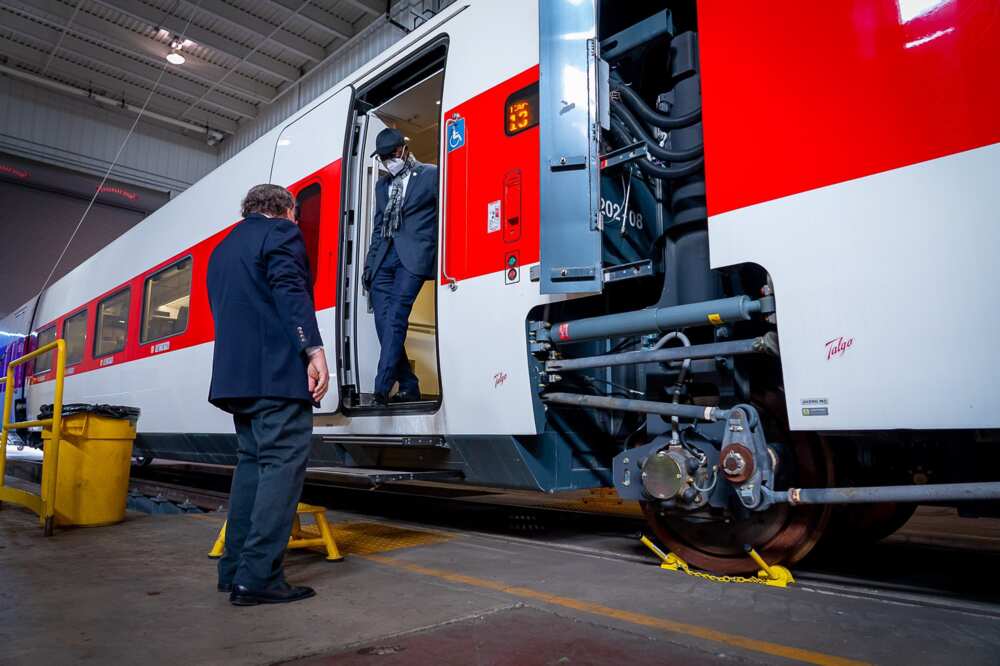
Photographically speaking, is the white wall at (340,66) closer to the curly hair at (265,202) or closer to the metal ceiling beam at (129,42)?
the metal ceiling beam at (129,42)

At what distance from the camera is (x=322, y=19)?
1338 centimetres

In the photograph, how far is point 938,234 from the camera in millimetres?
2176

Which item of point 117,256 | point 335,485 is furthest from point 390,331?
A: point 117,256

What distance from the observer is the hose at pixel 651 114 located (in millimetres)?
3125

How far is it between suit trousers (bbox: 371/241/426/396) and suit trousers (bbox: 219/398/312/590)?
1426 millimetres

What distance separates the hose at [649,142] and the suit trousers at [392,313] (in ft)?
5.49

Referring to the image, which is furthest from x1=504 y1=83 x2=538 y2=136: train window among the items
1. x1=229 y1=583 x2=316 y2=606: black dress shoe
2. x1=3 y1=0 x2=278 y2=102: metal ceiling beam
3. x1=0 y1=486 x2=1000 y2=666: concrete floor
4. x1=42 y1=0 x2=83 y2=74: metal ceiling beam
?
x1=3 y1=0 x2=278 y2=102: metal ceiling beam

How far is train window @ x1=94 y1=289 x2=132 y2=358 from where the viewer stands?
27.6 ft

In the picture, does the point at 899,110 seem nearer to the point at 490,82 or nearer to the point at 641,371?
the point at 641,371

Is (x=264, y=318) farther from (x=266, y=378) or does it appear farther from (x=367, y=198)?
(x=367, y=198)

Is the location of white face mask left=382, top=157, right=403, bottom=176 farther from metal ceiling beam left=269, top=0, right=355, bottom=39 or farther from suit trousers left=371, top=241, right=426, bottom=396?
metal ceiling beam left=269, top=0, right=355, bottom=39

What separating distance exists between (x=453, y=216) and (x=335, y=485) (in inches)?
205

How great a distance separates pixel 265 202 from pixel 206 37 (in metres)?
13.3

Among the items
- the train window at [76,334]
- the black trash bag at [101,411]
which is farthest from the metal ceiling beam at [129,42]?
the black trash bag at [101,411]
